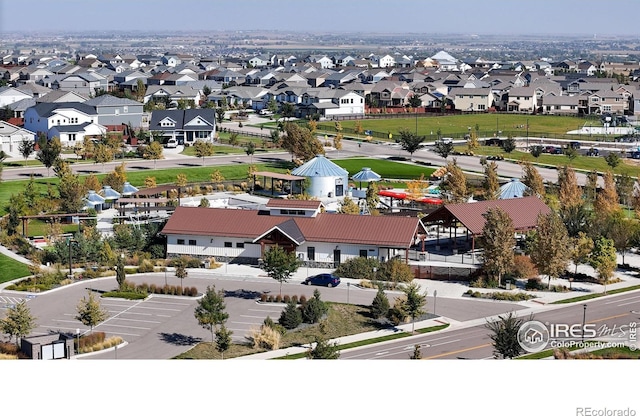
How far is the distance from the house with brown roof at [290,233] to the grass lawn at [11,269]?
3.55 metres

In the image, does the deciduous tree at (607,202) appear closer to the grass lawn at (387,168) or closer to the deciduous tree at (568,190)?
the deciduous tree at (568,190)

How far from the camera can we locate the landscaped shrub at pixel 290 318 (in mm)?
18266

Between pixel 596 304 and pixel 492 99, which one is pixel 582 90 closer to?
pixel 492 99

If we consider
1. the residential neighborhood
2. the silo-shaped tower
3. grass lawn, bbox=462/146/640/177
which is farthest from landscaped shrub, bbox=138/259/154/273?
grass lawn, bbox=462/146/640/177

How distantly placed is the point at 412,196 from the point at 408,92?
40537 millimetres

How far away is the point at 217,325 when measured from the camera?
1812 cm

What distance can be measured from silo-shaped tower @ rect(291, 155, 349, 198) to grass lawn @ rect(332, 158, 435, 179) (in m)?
3.84

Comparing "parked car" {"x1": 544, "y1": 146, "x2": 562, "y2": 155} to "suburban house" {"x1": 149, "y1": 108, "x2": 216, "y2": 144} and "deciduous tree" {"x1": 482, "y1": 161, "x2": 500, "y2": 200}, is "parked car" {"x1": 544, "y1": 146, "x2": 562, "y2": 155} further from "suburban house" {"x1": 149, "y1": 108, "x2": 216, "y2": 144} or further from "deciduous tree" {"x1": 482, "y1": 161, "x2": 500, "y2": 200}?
"suburban house" {"x1": 149, "y1": 108, "x2": 216, "y2": 144}

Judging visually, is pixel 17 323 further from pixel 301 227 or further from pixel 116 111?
pixel 116 111

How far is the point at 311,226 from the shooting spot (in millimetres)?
23719

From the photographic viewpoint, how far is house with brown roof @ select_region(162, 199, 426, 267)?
2298 cm

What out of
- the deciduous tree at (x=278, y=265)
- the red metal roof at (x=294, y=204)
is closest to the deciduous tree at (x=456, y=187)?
the red metal roof at (x=294, y=204)
